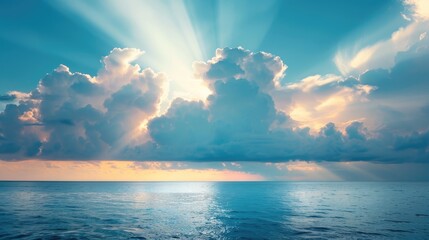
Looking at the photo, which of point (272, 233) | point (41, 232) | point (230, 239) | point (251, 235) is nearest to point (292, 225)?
point (272, 233)

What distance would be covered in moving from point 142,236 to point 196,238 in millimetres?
9707

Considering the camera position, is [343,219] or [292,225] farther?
[343,219]

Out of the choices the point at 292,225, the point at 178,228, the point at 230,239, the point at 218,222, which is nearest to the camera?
the point at 230,239

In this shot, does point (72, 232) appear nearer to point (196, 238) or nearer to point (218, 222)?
point (196, 238)

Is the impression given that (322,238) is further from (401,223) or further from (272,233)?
(401,223)

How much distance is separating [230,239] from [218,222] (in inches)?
806

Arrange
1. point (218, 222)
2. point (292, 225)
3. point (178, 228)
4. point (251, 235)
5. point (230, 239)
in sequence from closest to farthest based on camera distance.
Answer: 1. point (230, 239)
2. point (251, 235)
3. point (178, 228)
4. point (292, 225)
5. point (218, 222)

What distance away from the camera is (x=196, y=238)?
2114 inches

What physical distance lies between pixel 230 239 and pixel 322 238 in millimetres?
16017

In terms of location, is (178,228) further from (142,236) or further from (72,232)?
(72,232)

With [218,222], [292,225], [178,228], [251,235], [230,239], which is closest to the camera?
[230,239]

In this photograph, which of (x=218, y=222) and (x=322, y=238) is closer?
(x=322, y=238)

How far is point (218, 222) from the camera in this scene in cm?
7306

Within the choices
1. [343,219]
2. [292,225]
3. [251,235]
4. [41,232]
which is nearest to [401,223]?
[343,219]
